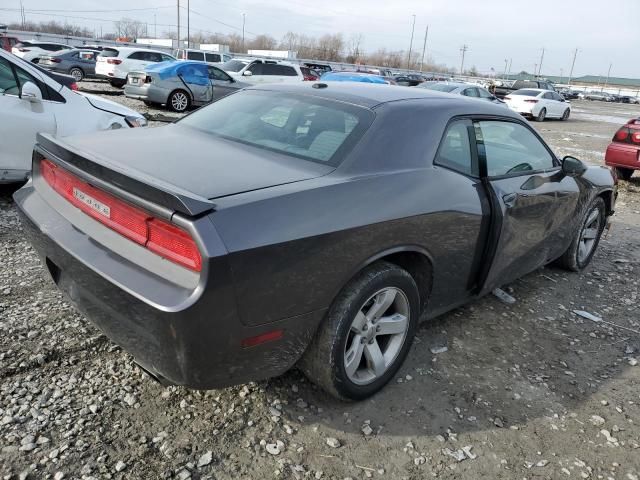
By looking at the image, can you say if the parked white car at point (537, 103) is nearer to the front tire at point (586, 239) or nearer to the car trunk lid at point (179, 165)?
the front tire at point (586, 239)

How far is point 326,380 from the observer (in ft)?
8.39

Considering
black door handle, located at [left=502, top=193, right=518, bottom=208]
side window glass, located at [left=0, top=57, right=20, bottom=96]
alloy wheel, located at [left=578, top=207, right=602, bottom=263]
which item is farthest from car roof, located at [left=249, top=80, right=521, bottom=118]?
side window glass, located at [left=0, top=57, right=20, bottom=96]

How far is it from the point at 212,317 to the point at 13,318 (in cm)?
195

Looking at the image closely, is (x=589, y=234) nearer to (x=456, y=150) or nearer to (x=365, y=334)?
(x=456, y=150)

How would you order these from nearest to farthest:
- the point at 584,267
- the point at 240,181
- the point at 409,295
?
the point at 240,181, the point at 409,295, the point at 584,267

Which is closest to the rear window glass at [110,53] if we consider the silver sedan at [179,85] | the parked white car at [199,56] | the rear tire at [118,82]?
the rear tire at [118,82]

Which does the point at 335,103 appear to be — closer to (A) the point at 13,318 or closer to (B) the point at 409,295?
(B) the point at 409,295

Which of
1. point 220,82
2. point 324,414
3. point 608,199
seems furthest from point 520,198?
point 220,82

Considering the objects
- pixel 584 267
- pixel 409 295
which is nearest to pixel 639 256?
pixel 584 267

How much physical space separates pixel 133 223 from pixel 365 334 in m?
1.26

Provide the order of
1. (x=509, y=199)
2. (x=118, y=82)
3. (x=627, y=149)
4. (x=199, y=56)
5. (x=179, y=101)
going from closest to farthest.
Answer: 1. (x=509, y=199)
2. (x=627, y=149)
3. (x=179, y=101)
4. (x=118, y=82)
5. (x=199, y=56)

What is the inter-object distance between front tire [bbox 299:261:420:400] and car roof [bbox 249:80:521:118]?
3.44 ft

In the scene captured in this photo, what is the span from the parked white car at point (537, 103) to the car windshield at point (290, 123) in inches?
868

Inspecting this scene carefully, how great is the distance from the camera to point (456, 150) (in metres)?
3.15
